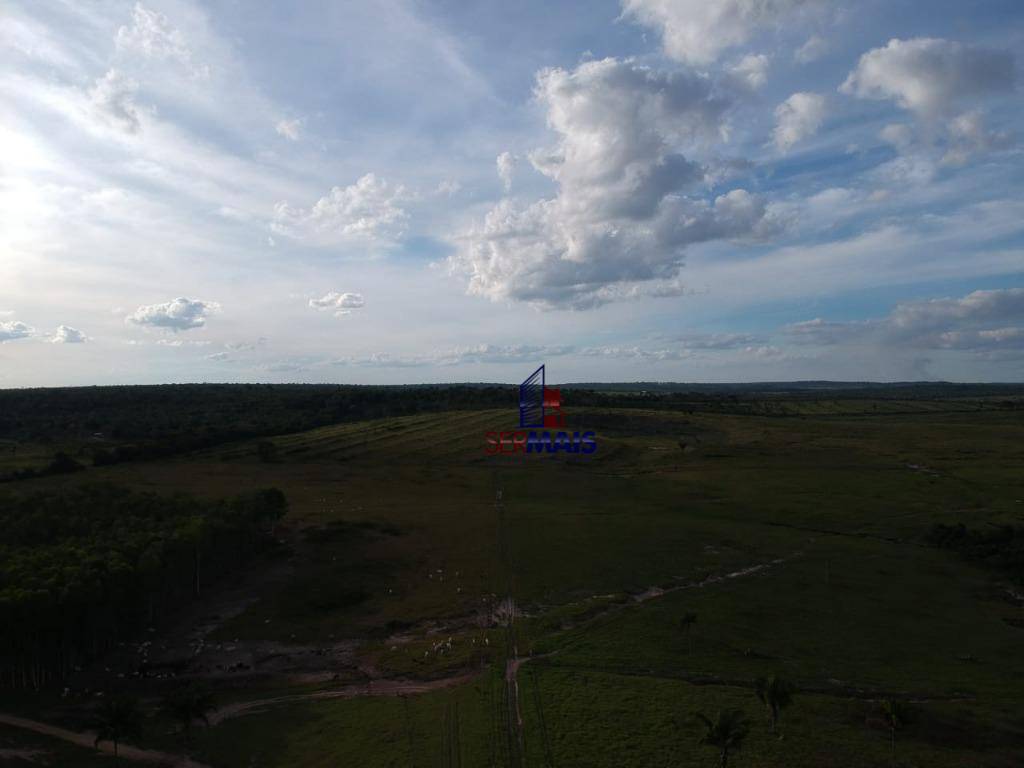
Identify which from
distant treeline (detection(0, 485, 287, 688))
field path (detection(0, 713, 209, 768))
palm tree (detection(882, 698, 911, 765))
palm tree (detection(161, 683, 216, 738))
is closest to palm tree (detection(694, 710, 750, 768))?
palm tree (detection(882, 698, 911, 765))

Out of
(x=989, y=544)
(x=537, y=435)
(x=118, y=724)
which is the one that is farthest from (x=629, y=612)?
(x=537, y=435)

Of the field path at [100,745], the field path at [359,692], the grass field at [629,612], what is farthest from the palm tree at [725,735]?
the field path at [100,745]

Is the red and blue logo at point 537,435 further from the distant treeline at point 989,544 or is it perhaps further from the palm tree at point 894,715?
the palm tree at point 894,715

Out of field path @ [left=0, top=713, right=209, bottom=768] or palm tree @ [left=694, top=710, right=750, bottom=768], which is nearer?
palm tree @ [left=694, top=710, right=750, bottom=768]

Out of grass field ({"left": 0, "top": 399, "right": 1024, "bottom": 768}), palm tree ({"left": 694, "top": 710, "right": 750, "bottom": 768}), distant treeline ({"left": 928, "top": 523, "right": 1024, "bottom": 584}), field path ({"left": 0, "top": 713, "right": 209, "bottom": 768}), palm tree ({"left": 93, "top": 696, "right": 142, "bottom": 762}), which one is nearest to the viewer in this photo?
palm tree ({"left": 694, "top": 710, "right": 750, "bottom": 768})

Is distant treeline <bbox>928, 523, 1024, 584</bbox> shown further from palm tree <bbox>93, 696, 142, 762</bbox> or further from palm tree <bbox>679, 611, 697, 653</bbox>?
palm tree <bbox>93, 696, 142, 762</bbox>

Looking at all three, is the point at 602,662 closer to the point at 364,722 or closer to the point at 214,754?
the point at 364,722
